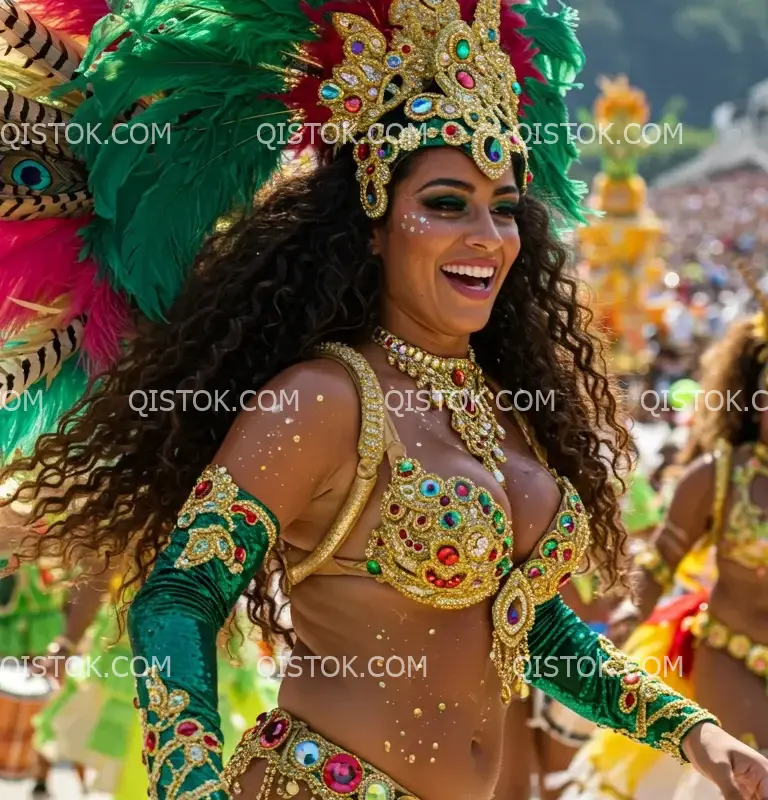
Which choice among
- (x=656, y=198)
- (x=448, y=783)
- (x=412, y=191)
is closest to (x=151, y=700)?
(x=448, y=783)

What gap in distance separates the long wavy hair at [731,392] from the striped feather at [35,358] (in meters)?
2.77

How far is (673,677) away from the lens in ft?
15.5

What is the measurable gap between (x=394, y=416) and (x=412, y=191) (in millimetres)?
400

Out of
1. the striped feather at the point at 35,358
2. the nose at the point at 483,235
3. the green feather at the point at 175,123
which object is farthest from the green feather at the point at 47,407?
the nose at the point at 483,235

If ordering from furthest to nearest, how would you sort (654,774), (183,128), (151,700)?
(654,774) < (183,128) < (151,700)

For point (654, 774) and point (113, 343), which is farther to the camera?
point (654, 774)

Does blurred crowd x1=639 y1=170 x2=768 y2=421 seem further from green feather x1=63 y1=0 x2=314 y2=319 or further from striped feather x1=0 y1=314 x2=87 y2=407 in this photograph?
striped feather x1=0 y1=314 x2=87 y2=407

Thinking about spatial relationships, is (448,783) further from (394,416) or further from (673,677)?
(673,677)

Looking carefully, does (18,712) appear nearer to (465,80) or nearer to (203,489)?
(203,489)

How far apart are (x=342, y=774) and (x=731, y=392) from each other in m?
2.95

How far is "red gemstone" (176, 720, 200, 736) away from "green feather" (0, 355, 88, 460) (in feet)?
3.01

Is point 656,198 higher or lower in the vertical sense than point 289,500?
lower

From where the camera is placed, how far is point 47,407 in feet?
9.16

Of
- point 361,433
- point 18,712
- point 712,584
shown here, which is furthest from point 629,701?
point 18,712
